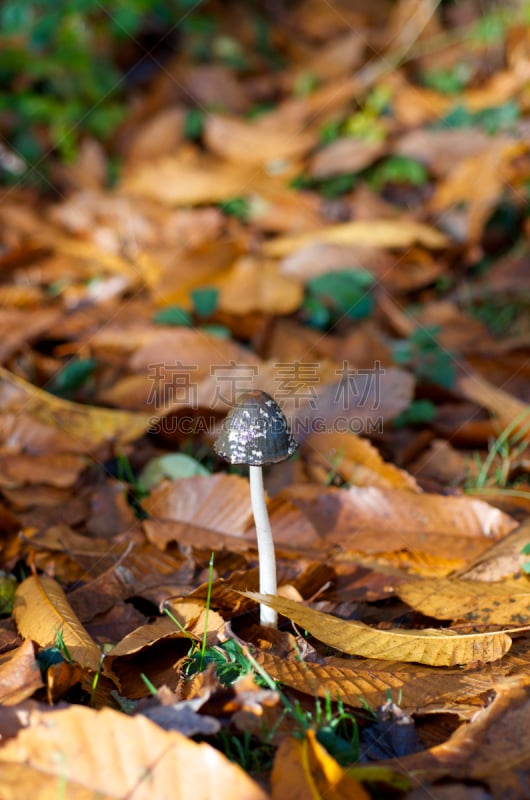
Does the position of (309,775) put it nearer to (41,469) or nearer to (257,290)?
(41,469)

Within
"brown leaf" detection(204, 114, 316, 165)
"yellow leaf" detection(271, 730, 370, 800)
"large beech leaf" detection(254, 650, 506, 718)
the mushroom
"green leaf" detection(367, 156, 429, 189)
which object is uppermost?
"brown leaf" detection(204, 114, 316, 165)

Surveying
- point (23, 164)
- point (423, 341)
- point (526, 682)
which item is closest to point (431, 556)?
point (526, 682)

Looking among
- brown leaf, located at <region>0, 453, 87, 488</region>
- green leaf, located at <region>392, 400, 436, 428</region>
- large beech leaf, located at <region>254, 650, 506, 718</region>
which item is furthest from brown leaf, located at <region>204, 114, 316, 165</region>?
large beech leaf, located at <region>254, 650, 506, 718</region>

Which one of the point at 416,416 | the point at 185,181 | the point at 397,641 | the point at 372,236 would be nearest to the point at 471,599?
the point at 397,641

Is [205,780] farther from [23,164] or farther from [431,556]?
[23,164]

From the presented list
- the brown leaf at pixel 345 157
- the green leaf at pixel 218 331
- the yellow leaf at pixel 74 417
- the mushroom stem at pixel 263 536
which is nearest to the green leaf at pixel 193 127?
the brown leaf at pixel 345 157

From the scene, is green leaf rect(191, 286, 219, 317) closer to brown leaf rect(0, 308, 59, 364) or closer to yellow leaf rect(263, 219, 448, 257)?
brown leaf rect(0, 308, 59, 364)

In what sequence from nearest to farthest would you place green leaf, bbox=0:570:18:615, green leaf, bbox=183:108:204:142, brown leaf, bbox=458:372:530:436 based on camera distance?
1. green leaf, bbox=0:570:18:615
2. brown leaf, bbox=458:372:530:436
3. green leaf, bbox=183:108:204:142
